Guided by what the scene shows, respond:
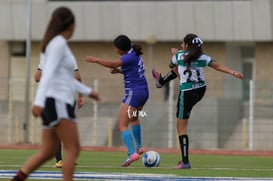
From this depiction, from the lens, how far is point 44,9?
1747 inches

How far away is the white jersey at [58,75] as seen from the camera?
10164 mm

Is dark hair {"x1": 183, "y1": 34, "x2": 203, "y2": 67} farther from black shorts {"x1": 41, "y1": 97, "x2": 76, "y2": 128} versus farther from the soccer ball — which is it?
black shorts {"x1": 41, "y1": 97, "x2": 76, "y2": 128}

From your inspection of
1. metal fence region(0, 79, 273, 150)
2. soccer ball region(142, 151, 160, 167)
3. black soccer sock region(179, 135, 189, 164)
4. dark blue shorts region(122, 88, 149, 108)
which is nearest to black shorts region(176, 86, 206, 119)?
black soccer sock region(179, 135, 189, 164)

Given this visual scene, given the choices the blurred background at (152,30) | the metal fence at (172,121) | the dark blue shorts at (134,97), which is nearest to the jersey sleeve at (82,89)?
the dark blue shorts at (134,97)

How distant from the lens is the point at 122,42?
16.1 m

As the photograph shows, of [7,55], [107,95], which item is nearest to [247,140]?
[107,95]

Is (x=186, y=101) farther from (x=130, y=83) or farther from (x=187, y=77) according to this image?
(x=130, y=83)

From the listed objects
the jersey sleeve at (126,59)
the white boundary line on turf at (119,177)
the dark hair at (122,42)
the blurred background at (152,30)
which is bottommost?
the white boundary line on turf at (119,177)

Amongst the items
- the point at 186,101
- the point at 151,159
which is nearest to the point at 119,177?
the point at 151,159

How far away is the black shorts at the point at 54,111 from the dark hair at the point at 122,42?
19.0 feet

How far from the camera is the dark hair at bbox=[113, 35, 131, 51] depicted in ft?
52.6

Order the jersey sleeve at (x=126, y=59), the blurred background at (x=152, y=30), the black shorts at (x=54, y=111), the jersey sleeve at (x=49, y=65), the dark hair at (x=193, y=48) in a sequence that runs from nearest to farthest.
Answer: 1. the jersey sleeve at (x=49, y=65)
2. the black shorts at (x=54, y=111)
3. the dark hair at (x=193, y=48)
4. the jersey sleeve at (x=126, y=59)
5. the blurred background at (x=152, y=30)

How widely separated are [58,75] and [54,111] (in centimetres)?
38

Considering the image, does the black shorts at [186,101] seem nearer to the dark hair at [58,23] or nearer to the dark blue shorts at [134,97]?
the dark blue shorts at [134,97]
